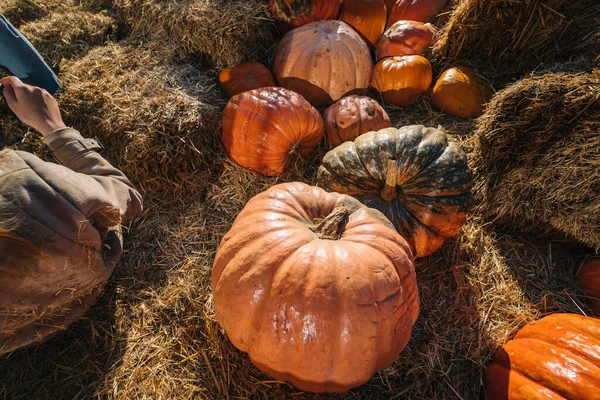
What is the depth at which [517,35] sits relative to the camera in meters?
3.31

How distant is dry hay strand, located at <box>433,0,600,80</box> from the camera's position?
2.97 m

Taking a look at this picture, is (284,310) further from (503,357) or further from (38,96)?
(38,96)

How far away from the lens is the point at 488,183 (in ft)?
9.14

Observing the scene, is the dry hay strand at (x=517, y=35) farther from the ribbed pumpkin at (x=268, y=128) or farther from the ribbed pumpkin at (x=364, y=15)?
the ribbed pumpkin at (x=268, y=128)

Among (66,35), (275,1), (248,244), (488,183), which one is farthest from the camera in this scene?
(66,35)

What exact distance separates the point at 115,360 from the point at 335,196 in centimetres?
180

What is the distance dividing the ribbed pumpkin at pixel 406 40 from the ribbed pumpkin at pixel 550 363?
3140mm

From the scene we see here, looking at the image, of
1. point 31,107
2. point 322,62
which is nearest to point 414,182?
point 322,62

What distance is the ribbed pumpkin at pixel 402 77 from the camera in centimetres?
354

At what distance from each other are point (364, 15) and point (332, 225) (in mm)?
3289

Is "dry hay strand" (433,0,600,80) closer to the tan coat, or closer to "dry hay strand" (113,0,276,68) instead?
"dry hay strand" (113,0,276,68)

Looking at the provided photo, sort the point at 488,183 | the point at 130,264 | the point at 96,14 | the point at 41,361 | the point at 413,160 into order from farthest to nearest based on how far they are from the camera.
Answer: the point at 96,14
the point at 488,183
the point at 130,264
the point at 413,160
the point at 41,361

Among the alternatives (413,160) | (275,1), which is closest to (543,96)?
(413,160)

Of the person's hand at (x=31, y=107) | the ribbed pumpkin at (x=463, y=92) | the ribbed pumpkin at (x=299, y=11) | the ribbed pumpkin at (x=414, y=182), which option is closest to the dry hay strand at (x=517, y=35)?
the ribbed pumpkin at (x=463, y=92)
